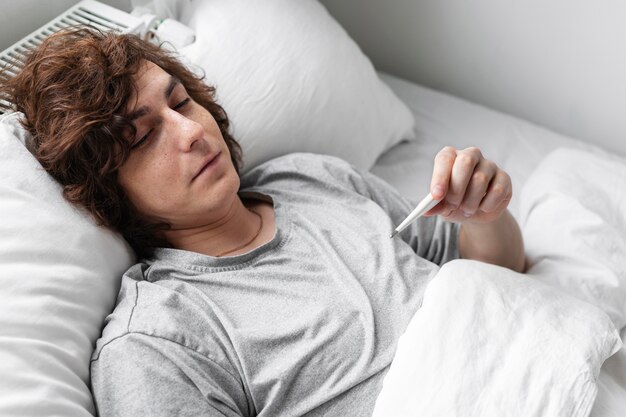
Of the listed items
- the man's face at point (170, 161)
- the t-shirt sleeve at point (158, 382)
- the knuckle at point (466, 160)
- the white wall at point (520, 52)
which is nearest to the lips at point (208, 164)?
the man's face at point (170, 161)

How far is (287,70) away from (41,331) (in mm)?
687

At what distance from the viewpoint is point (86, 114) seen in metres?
1.01

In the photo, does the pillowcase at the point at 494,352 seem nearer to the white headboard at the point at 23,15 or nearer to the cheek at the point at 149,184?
the cheek at the point at 149,184

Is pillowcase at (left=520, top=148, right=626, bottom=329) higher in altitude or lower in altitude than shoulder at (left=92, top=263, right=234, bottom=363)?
higher

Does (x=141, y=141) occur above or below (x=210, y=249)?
above

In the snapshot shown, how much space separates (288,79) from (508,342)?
2.20ft

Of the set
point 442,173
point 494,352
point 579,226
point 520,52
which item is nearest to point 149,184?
point 442,173

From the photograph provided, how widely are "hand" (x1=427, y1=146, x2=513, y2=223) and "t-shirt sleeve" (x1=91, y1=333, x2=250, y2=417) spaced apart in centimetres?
36

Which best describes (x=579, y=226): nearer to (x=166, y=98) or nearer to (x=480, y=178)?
(x=480, y=178)

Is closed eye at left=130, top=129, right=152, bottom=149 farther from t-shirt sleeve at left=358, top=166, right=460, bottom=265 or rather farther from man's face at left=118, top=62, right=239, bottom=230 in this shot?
t-shirt sleeve at left=358, top=166, right=460, bottom=265

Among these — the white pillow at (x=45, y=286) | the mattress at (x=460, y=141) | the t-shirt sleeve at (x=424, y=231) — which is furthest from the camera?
the mattress at (x=460, y=141)

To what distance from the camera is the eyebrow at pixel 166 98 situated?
1.03 meters

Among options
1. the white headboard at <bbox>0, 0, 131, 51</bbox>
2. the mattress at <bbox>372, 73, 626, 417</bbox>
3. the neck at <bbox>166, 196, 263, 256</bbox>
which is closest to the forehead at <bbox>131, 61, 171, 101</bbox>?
the neck at <bbox>166, 196, 263, 256</bbox>

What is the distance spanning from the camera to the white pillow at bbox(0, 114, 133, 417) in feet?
2.81
